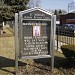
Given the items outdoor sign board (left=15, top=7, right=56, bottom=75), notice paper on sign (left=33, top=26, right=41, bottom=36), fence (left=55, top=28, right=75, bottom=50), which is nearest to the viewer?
outdoor sign board (left=15, top=7, right=56, bottom=75)

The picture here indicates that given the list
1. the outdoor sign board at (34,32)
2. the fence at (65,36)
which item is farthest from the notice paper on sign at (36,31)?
the fence at (65,36)

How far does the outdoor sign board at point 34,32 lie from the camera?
8.46 m

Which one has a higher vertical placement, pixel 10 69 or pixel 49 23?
pixel 49 23

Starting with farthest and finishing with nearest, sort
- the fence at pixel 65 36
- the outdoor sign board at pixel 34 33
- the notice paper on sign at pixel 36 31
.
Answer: the fence at pixel 65 36 → the notice paper on sign at pixel 36 31 → the outdoor sign board at pixel 34 33

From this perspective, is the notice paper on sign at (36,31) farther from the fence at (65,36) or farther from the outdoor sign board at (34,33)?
the fence at (65,36)

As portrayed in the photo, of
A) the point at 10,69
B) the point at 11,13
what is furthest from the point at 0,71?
the point at 11,13

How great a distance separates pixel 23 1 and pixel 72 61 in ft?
66.6

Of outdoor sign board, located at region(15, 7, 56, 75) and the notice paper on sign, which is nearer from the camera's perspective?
outdoor sign board, located at region(15, 7, 56, 75)

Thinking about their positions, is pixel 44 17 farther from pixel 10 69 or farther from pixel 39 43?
pixel 10 69

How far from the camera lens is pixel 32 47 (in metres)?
8.62

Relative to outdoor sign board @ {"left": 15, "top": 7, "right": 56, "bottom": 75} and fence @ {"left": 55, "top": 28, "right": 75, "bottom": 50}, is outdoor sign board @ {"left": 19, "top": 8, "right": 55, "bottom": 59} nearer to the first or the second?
outdoor sign board @ {"left": 15, "top": 7, "right": 56, "bottom": 75}

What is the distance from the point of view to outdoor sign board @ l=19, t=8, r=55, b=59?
333 inches

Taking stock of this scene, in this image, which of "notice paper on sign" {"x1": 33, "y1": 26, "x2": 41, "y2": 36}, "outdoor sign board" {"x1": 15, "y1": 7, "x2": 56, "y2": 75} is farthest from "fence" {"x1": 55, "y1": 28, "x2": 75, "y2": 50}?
"notice paper on sign" {"x1": 33, "y1": 26, "x2": 41, "y2": 36}

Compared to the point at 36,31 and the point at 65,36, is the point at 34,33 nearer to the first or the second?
the point at 36,31
